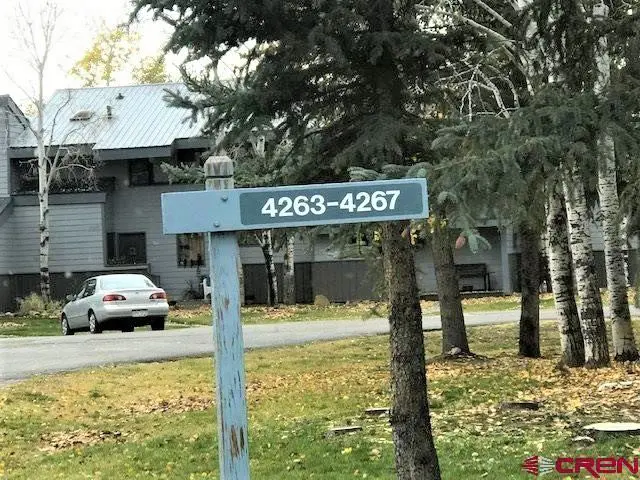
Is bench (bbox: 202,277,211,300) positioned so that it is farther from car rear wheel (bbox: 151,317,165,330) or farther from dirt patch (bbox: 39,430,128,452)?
dirt patch (bbox: 39,430,128,452)

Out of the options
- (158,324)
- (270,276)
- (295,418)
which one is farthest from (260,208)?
(270,276)

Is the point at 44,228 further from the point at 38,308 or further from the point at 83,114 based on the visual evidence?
the point at 83,114

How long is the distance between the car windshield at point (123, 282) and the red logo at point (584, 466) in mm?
16337

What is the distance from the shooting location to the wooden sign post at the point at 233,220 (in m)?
4.06

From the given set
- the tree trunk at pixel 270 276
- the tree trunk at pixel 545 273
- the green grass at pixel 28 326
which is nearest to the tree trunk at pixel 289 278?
the tree trunk at pixel 270 276

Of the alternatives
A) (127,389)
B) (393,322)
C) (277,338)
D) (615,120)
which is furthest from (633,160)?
(277,338)

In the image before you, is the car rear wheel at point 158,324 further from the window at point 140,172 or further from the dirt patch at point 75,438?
the window at point 140,172

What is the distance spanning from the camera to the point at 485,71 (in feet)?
39.7

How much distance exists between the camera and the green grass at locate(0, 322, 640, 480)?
771 cm

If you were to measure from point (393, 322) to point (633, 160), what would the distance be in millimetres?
1845

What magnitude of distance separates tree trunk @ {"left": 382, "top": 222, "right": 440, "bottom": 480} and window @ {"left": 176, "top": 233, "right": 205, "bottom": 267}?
31.1m

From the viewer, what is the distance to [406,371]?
6094 millimetres

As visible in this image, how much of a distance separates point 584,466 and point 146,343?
44.7 ft

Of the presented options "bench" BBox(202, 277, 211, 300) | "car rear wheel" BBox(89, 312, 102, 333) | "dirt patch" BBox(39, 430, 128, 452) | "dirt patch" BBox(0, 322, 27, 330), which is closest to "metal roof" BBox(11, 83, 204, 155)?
"bench" BBox(202, 277, 211, 300)
